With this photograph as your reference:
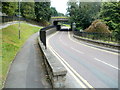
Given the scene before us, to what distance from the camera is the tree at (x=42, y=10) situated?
62969mm

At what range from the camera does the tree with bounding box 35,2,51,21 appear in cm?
6297

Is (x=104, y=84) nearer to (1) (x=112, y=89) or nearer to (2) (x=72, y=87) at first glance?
(1) (x=112, y=89)

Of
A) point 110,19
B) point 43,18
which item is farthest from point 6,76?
point 43,18

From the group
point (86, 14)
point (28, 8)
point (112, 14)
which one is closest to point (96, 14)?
point (86, 14)

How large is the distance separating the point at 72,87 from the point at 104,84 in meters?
1.64

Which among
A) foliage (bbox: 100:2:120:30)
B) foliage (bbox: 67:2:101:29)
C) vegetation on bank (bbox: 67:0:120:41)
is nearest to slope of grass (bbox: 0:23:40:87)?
vegetation on bank (bbox: 67:0:120:41)

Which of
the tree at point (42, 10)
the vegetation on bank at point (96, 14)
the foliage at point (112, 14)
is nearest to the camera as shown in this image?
the foliage at point (112, 14)

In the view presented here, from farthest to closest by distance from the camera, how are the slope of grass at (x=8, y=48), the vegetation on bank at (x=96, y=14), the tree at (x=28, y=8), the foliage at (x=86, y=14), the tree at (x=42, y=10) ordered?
the tree at (x=42, y=10)
the tree at (x=28, y=8)
the foliage at (x=86, y=14)
the vegetation on bank at (x=96, y=14)
the slope of grass at (x=8, y=48)

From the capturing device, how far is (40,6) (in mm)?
63906

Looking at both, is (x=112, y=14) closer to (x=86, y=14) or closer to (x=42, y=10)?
(x=86, y=14)

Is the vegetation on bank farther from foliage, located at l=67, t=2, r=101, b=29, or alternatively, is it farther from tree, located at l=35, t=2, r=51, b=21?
tree, located at l=35, t=2, r=51, b=21

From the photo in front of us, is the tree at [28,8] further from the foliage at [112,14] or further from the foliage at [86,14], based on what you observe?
the foliage at [112,14]

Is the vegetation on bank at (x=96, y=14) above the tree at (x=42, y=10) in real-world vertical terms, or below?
below

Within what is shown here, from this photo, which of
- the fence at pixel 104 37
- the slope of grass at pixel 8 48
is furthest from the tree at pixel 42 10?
the fence at pixel 104 37
